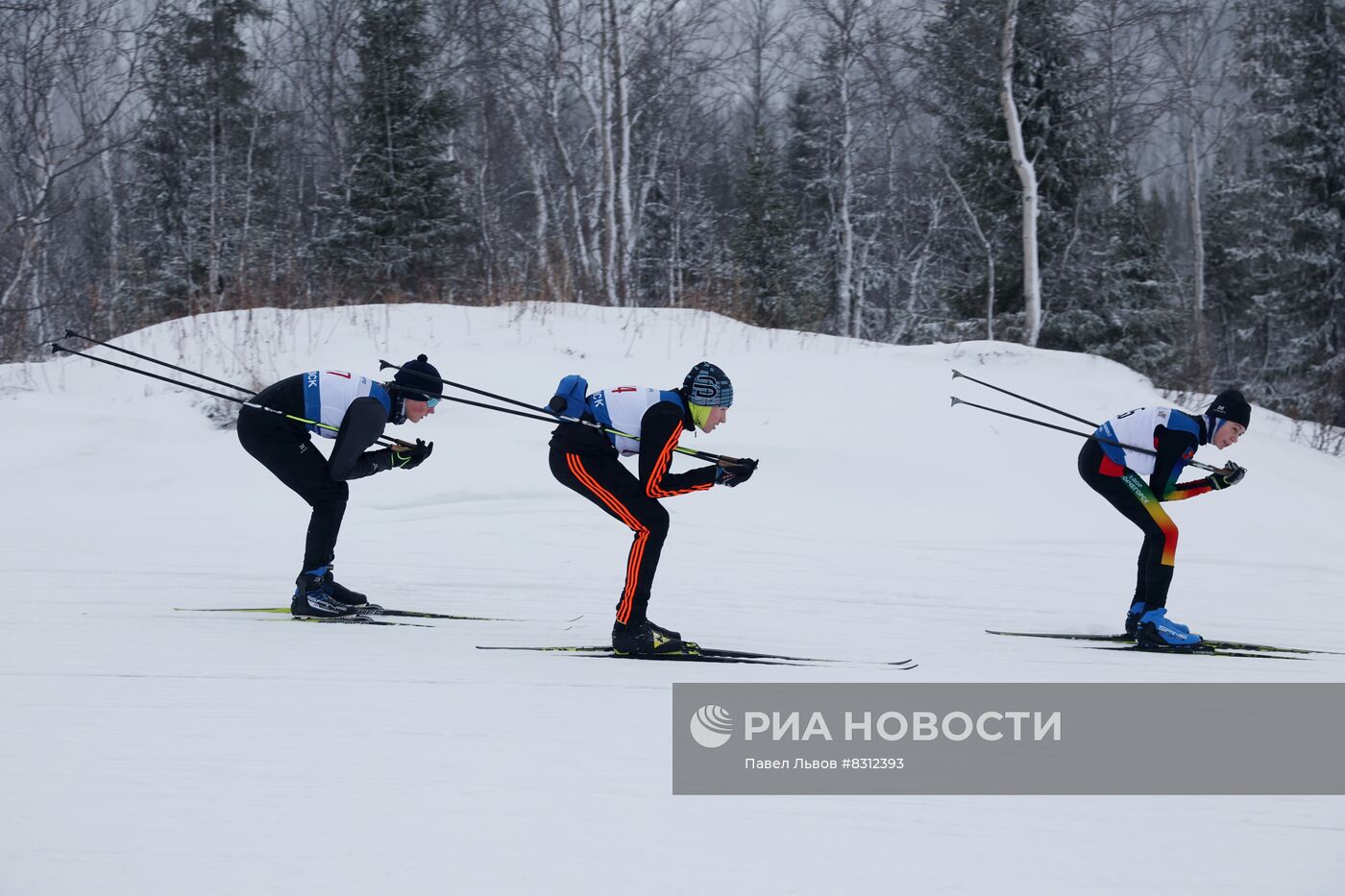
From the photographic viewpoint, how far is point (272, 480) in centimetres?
1037

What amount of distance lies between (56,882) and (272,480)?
7844 mm

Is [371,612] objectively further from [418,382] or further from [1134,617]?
[1134,617]

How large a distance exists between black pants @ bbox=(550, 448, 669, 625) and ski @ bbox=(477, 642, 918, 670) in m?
0.24

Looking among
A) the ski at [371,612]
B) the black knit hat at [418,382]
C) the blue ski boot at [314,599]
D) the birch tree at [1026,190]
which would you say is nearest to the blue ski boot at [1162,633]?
the ski at [371,612]

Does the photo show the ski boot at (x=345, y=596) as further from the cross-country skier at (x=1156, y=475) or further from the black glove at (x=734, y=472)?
the cross-country skier at (x=1156, y=475)

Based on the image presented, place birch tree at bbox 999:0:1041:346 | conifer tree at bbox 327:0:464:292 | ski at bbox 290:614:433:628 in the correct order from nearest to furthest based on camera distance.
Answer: ski at bbox 290:614:433:628 < birch tree at bbox 999:0:1041:346 < conifer tree at bbox 327:0:464:292

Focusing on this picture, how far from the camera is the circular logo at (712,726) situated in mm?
4203

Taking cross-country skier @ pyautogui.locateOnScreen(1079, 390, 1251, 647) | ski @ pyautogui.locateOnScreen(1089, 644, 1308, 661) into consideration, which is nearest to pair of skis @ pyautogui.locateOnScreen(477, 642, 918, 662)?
ski @ pyautogui.locateOnScreen(1089, 644, 1308, 661)

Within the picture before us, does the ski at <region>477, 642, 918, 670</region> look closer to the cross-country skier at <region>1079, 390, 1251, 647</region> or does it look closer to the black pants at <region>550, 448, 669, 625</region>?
the black pants at <region>550, 448, 669, 625</region>

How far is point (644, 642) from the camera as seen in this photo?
5.50m

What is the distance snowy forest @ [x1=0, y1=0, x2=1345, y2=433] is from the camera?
17047mm

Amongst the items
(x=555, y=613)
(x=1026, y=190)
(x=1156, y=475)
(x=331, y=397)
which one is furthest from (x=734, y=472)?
(x=1026, y=190)

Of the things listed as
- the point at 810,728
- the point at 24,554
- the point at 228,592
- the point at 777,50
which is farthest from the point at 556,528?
the point at 777,50

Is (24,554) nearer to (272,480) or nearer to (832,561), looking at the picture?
(272,480)
